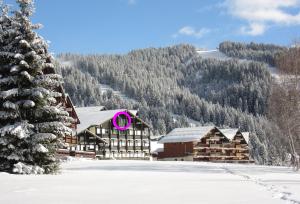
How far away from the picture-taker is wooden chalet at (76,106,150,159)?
75.4m

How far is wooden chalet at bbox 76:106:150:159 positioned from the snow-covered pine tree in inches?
1837

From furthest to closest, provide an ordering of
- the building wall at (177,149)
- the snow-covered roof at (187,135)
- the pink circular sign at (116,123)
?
the building wall at (177,149) → the snow-covered roof at (187,135) → the pink circular sign at (116,123)

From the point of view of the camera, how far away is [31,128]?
25203 mm

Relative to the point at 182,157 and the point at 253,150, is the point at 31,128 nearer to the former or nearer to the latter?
the point at 182,157

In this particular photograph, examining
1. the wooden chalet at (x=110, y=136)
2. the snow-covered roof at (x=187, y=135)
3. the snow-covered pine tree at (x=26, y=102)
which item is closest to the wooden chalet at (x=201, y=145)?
the snow-covered roof at (x=187, y=135)

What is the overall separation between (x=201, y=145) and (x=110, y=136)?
2205 cm

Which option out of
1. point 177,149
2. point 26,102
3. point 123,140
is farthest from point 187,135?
point 26,102

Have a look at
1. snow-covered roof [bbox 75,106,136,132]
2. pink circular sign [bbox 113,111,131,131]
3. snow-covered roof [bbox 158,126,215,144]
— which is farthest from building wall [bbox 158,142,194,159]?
snow-covered roof [bbox 75,106,136,132]

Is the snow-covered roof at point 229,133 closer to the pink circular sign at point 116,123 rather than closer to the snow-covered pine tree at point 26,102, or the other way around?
the pink circular sign at point 116,123

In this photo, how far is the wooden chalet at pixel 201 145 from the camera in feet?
306

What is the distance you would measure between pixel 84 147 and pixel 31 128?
49.2 meters

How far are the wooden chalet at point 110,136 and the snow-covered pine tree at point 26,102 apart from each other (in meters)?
46.6

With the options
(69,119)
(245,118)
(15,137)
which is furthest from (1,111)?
(245,118)

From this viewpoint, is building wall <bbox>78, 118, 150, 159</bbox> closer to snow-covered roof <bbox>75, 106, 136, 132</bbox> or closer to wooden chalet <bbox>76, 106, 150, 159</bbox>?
wooden chalet <bbox>76, 106, 150, 159</bbox>
